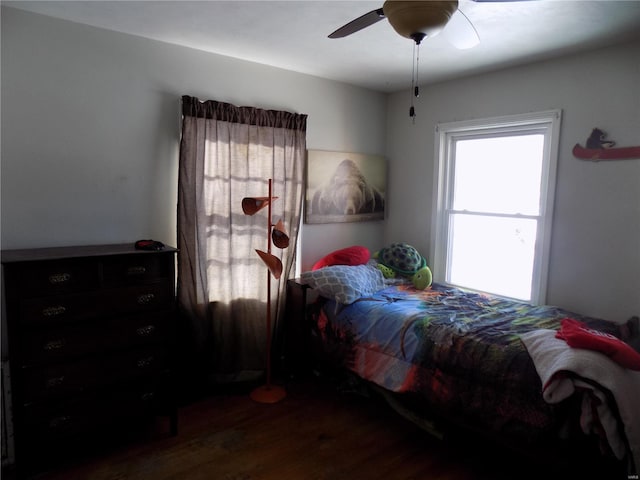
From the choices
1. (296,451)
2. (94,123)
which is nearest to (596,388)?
(296,451)

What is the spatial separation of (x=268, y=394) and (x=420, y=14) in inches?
98.4

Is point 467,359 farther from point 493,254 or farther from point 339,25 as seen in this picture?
point 339,25

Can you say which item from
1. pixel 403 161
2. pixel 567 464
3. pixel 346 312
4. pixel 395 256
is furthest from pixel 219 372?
pixel 403 161

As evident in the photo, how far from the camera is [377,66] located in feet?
10.3

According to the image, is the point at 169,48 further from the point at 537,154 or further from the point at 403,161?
the point at 537,154

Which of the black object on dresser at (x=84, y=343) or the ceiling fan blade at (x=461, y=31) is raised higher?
the ceiling fan blade at (x=461, y=31)

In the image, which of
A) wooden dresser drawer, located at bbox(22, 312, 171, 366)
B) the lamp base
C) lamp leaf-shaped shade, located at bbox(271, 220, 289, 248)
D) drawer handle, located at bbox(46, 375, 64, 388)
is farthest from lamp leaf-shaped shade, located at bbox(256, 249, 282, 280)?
drawer handle, located at bbox(46, 375, 64, 388)

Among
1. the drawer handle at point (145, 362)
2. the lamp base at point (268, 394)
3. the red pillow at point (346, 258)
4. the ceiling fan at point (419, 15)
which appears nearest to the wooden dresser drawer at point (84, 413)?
the drawer handle at point (145, 362)

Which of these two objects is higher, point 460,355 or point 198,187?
point 198,187

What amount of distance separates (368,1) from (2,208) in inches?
85.7

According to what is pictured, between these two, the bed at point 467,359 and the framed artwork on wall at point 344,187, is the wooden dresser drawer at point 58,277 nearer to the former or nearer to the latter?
the bed at point 467,359

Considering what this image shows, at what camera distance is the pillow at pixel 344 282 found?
2.95 meters

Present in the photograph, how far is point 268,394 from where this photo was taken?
9.68 feet

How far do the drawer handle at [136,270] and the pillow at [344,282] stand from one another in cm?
121
